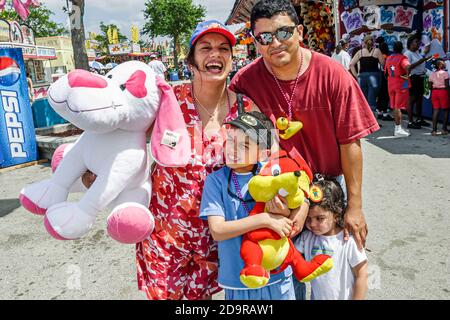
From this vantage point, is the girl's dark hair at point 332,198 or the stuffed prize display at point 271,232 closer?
the stuffed prize display at point 271,232

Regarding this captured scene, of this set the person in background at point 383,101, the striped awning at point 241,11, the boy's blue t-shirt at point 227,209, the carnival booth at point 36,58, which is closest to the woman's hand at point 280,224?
the boy's blue t-shirt at point 227,209

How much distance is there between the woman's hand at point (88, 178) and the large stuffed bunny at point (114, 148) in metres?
0.03

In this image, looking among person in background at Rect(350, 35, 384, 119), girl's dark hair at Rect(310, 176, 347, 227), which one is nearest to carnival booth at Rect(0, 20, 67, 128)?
girl's dark hair at Rect(310, 176, 347, 227)

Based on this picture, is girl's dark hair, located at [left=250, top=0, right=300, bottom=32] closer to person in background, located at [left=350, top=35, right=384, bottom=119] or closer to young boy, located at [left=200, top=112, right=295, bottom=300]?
young boy, located at [left=200, top=112, right=295, bottom=300]

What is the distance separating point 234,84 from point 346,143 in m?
0.61

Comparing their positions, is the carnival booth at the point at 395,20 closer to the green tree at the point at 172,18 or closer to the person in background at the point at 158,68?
the person in background at the point at 158,68

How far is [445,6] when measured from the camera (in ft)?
22.9

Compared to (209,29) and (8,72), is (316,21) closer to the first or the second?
(8,72)

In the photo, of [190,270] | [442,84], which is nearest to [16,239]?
[190,270]

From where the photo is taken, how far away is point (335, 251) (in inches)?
70.4

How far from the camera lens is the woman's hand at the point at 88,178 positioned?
1864 millimetres

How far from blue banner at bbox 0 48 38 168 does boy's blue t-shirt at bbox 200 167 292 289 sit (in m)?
5.54

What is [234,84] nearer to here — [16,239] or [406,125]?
[16,239]

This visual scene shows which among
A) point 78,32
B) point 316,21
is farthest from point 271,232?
point 316,21
